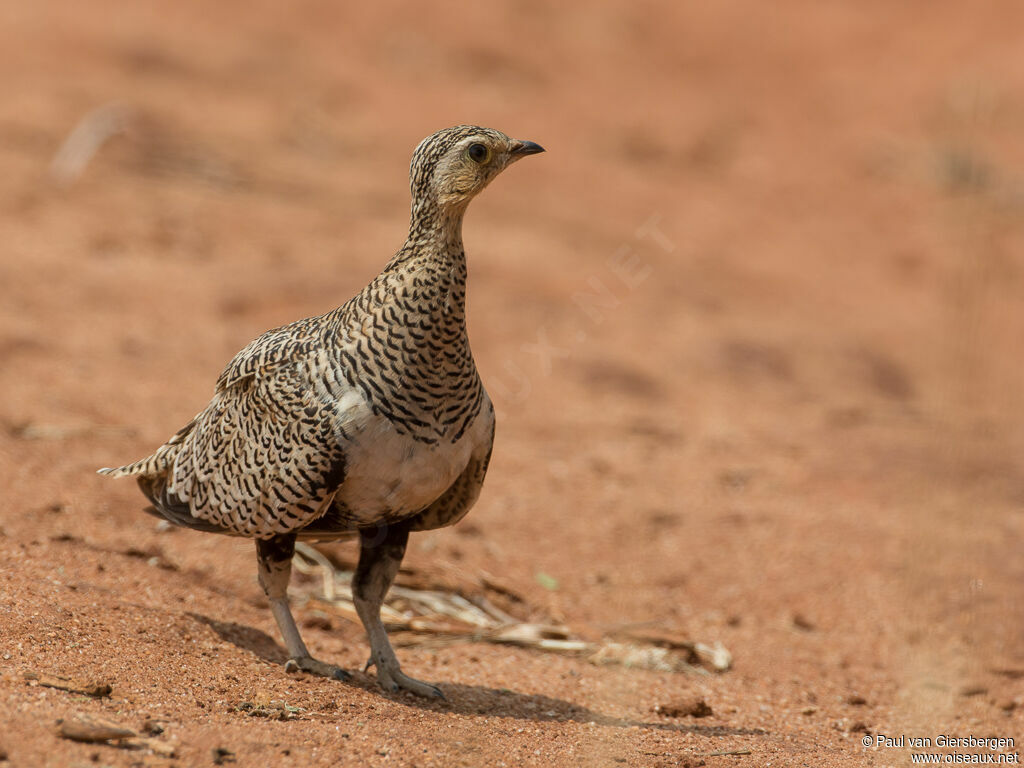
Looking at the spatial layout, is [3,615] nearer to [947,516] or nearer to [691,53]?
[947,516]

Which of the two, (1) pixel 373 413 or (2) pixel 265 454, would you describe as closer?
(1) pixel 373 413

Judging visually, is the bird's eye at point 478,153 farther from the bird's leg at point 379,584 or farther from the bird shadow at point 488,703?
the bird shadow at point 488,703

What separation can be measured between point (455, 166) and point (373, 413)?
1.13m

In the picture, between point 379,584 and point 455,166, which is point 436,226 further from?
point 379,584

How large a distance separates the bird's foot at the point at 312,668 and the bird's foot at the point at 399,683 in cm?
17

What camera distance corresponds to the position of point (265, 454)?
16.4ft

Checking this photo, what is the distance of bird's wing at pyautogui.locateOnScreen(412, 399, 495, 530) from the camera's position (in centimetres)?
523

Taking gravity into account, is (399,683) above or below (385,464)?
below

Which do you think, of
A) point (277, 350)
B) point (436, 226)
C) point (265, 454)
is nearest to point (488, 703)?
point (265, 454)

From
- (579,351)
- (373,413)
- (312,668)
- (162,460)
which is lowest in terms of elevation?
(312,668)

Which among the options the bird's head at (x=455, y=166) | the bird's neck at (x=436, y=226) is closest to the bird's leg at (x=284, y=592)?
the bird's neck at (x=436, y=226)

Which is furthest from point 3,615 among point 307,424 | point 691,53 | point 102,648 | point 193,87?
point 691,53

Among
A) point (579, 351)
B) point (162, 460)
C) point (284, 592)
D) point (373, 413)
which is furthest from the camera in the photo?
point (579, 351)

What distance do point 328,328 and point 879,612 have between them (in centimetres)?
409
